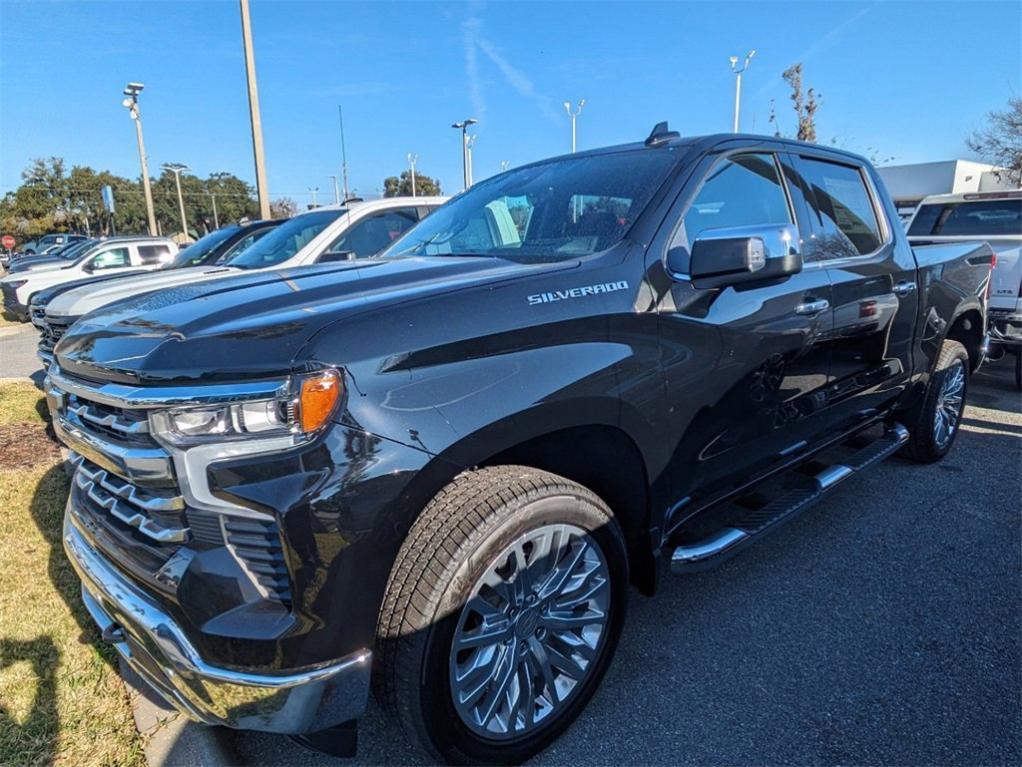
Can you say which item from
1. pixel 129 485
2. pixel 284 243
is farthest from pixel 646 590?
pixel 284 243

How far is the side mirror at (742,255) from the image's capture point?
2252mm

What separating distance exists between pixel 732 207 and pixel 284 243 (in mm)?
5249

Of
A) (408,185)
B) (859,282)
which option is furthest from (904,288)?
(408,185)

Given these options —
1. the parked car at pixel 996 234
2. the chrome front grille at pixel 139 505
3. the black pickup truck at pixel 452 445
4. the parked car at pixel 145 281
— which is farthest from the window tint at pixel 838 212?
Result: the parked car at pixel 145 281

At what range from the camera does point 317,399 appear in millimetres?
1583

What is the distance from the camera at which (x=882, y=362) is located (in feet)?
12.0

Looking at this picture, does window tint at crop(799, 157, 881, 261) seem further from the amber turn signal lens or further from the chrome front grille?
the chrome front grille

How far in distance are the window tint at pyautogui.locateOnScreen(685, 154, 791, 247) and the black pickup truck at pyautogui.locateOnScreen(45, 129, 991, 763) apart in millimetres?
15

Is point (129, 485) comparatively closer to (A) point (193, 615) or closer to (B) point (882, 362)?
(A) point (193, 615)

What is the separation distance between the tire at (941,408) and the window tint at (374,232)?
4.64m

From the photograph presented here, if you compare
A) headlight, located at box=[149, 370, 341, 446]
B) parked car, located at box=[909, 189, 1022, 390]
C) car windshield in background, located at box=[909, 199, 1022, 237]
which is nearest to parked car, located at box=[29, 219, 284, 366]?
headlight, located at box=[149, 370, 341, 446]

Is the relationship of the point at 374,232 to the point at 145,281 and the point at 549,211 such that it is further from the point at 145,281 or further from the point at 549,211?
the point at 549,211

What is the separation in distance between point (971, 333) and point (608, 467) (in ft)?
13.6

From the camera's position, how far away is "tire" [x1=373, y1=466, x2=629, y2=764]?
176cm
